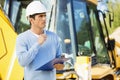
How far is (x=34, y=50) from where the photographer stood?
8.63ft

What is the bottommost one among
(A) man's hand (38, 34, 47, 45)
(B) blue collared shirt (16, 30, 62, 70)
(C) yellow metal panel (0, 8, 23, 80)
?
(C) yellow metal panel (0, 8, 23, 80)

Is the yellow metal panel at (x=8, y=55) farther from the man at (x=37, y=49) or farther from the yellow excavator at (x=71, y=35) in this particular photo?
the man at (x=37, y=49)

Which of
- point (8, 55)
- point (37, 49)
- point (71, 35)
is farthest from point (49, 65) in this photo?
point (71, 35)

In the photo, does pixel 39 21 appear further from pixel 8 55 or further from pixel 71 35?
pixel 71 35

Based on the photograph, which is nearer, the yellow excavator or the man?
the man

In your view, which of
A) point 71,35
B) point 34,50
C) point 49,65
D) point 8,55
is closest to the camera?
point 34,50

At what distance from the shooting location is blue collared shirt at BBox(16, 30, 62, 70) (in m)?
2.65

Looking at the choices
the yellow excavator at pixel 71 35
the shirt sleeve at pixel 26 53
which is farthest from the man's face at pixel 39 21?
the yellow excavator at pixel 71 35

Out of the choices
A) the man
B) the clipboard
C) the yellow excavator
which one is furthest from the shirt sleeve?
the yellow excavator

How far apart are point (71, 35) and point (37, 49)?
1751 millimetres

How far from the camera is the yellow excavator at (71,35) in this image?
3768mm

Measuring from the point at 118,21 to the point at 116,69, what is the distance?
1.94ft

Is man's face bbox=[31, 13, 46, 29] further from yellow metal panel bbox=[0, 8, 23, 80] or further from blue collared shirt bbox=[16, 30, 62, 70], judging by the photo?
yellow metal panel bbox=[0, 8, 23, 80]

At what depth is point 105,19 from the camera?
17.7ft
